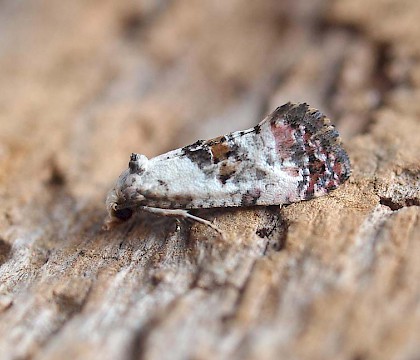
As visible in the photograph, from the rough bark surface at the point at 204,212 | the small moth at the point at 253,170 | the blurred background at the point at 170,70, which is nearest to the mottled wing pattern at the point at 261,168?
the small moth at the point at 253,170

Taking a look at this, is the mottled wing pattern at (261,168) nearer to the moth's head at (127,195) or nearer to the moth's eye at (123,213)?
the moth's head at (127,195)

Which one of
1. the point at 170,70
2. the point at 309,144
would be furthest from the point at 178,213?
the point at 170,70

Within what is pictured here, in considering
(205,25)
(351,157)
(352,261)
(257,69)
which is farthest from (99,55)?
(352,261)

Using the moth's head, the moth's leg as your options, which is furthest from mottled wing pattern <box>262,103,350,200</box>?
the moth's head

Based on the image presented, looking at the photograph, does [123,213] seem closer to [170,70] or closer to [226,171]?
[226,171]

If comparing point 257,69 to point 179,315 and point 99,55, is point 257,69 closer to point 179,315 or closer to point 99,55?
point 99,55

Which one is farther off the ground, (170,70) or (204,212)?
(170,70)
